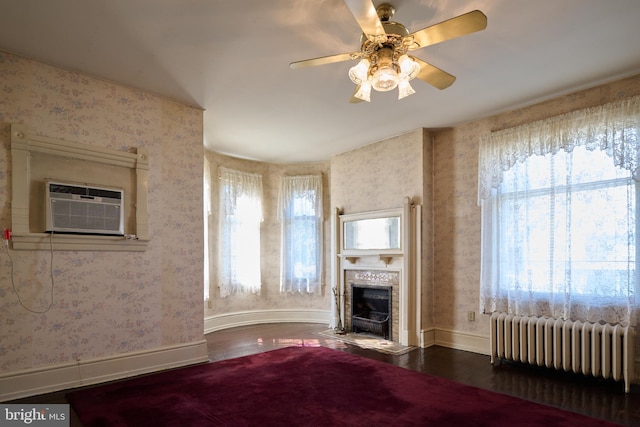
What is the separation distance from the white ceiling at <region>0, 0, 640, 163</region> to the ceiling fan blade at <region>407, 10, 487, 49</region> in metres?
0.37

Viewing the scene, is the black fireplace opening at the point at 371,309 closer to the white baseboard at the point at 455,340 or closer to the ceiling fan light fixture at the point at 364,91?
the white baseboard at the point at 455,340

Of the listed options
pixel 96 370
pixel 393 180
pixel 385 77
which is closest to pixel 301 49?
pixel 385 77

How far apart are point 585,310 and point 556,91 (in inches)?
80.8

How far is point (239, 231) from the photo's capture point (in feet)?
20.2

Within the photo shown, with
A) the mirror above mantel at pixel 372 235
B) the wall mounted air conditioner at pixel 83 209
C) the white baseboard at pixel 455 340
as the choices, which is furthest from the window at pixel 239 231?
the white baseboard at pixel 455 340

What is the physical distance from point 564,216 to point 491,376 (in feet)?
5.38

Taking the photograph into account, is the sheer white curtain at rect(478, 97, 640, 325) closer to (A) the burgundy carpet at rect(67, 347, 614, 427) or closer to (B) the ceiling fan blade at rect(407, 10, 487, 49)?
(A) the burgundy carpet at rect(67, 347, 614, 427)

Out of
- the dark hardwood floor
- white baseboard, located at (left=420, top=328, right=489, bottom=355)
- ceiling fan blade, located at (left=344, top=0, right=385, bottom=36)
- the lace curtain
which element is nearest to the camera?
ceiling fan blade, located at (left=344, top=0, right=385, bottom=36)

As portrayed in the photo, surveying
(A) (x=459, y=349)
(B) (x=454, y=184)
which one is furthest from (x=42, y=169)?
(A) (x=459, y=349)

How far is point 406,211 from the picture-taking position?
4.78 metres

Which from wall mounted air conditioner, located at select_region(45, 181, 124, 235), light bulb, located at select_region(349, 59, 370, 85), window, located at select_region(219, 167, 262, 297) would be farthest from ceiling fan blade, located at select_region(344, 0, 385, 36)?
window, located at select_region(219, 167, 262, 297)

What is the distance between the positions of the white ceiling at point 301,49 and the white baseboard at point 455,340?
2.51 meters

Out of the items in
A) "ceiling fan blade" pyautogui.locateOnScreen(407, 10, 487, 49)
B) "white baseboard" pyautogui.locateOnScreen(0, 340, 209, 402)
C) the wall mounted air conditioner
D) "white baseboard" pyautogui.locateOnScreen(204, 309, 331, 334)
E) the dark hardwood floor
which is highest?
"ceiling fan blade" pyautogui.locateOnScreen(407, 10, 487, 49)

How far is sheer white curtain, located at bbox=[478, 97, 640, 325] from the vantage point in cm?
325
